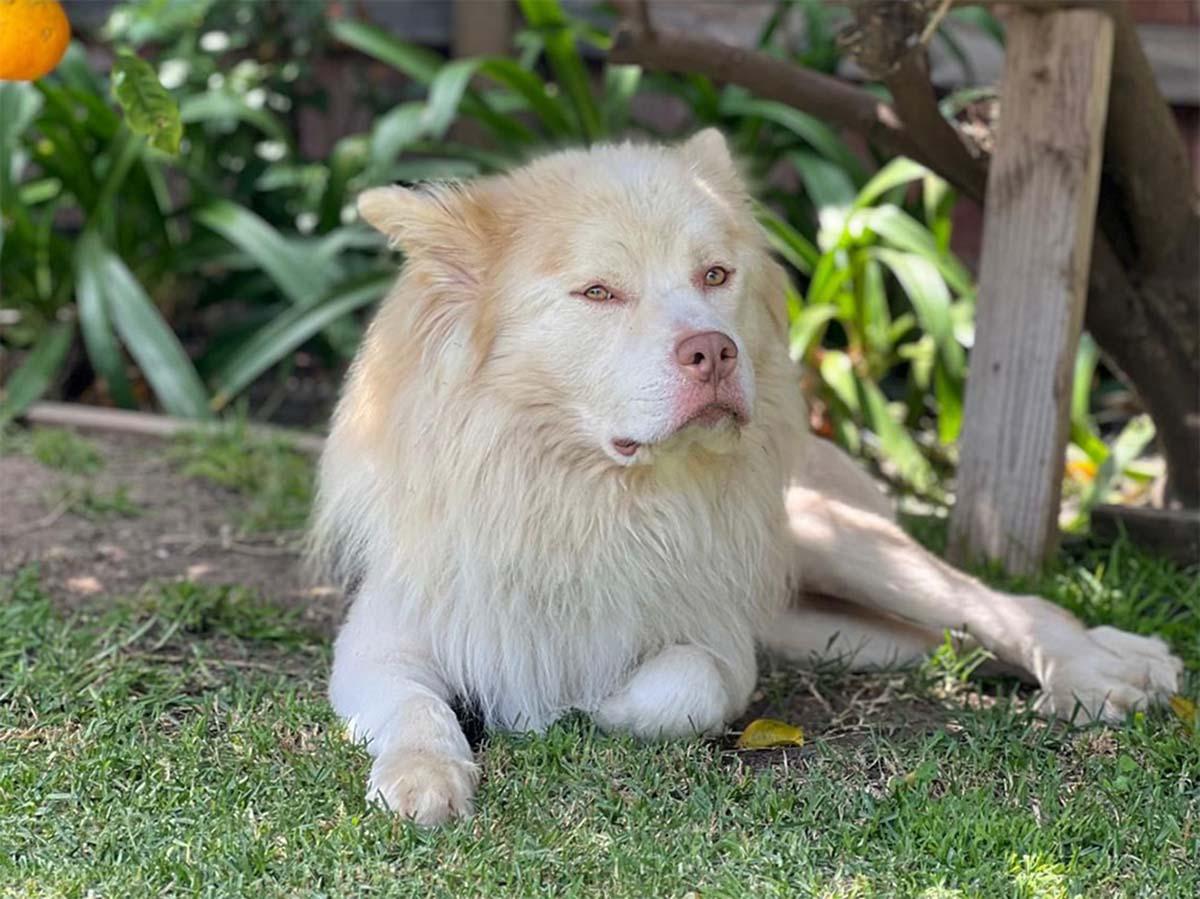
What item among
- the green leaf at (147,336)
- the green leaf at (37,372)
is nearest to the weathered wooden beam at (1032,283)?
the green leaf at (147,336)

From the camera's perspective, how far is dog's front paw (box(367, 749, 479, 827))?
2736 millimetres

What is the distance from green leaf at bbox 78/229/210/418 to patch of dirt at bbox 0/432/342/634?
373 mm

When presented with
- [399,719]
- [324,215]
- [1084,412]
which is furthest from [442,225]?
[324,215]

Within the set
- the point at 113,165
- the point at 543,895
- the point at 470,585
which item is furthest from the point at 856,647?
the point at 113,165

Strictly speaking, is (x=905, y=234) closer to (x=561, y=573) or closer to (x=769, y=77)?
(x=769, y=77)

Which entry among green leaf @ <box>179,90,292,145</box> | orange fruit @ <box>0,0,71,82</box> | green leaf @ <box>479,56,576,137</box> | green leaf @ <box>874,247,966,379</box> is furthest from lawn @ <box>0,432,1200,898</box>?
green leaf @ <box>179,90,292,145</box>

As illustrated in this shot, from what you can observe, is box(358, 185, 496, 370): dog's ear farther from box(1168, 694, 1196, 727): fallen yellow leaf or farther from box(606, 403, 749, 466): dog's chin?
box(1168, 694, 1196, 727): fallen yellow leaf

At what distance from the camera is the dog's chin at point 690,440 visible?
2.96 meters

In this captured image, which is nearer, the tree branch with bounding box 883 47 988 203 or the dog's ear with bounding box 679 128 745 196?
the dog's ear with bounding box 679 128 745 196

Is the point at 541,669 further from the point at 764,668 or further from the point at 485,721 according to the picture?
the point at 764,668

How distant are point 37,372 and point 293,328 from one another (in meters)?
0.94

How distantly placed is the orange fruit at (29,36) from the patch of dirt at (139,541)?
149cm

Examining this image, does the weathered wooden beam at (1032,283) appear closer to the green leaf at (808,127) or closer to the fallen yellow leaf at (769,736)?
the fallen yellow leaf at (769,736)

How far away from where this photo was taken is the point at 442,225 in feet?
10.6
